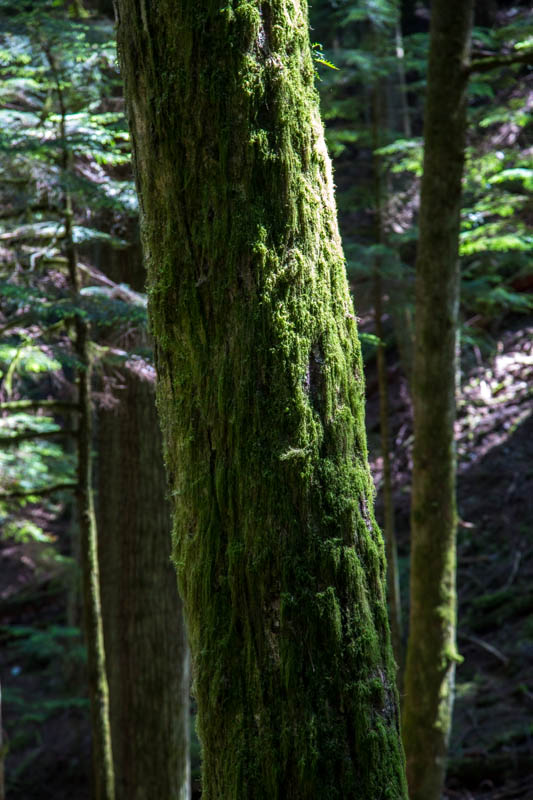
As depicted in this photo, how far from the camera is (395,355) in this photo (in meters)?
16.7

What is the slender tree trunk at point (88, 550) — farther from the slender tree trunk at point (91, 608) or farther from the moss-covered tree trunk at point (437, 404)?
the moss-covered tree trunk at point (437, 404)

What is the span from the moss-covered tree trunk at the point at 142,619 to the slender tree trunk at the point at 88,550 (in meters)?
0.76

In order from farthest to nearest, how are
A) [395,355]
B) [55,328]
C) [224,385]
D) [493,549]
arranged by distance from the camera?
[395,355], [493,549], [55,328], [224,385]

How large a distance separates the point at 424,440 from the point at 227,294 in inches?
171

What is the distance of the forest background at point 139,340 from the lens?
532cm

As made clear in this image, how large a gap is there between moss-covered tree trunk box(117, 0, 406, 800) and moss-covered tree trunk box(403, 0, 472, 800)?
4.04 m

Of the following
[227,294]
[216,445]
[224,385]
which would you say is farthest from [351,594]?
[227,294]

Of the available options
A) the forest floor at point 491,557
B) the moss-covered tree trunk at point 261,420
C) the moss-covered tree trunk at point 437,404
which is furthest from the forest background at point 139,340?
the moss-covered tree trunk at point 437,404

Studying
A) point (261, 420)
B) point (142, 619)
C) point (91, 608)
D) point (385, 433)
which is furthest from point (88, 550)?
point (385, 433)

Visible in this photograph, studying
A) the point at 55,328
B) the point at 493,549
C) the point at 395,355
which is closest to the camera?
the point at 55,328

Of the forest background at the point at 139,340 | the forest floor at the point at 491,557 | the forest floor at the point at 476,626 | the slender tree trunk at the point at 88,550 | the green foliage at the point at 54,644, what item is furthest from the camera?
the green foliage at the point at 54,644

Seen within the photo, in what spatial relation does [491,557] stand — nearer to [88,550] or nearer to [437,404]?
[437,404]

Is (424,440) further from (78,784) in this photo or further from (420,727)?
(78,784)

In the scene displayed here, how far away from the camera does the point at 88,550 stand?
17.6 ft
